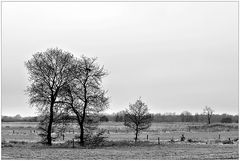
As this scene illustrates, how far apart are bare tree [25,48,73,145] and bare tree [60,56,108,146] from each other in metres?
0.93

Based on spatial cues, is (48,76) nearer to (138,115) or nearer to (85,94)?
(85,94)

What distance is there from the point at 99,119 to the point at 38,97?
6.66m

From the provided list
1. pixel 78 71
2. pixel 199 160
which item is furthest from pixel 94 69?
pixel 199 160

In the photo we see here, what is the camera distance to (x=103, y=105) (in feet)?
123

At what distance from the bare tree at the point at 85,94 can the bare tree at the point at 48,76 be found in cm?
93

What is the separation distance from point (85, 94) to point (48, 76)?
414cm

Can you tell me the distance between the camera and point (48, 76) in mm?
36656

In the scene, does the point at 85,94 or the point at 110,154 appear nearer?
the point at 110,154

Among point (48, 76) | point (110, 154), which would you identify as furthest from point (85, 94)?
point (110, 154)

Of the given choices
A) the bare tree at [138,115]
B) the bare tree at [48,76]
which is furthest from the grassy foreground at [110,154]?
the bare tree at [138,115]

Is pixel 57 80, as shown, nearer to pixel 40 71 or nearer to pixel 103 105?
pixel 40 71

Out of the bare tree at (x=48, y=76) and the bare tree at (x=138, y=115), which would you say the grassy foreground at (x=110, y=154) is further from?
the bare tree at (x=138, y=115)

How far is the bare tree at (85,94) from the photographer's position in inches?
1470

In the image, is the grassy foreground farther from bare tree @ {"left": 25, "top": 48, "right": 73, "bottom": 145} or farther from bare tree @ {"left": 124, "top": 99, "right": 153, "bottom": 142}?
bare tree @ {"left": 124, "top": 99, "right": 153, "bottom": 142}
